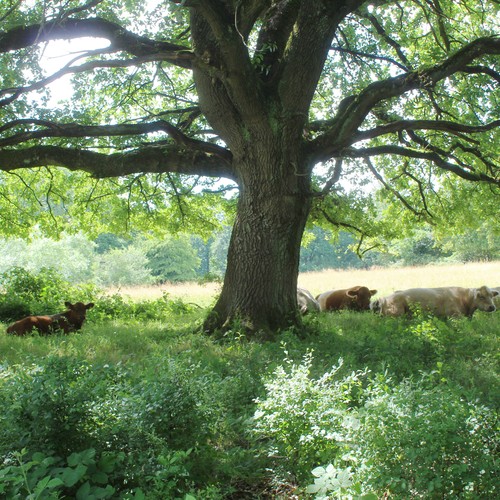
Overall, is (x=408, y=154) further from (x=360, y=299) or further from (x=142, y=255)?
(x=142, y=255)

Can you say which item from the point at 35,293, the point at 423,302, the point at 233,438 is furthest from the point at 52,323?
the point at 423,302

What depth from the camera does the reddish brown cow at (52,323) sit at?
460 inches

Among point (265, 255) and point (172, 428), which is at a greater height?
point (265, 255)

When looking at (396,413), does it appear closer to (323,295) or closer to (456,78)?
(456,78)

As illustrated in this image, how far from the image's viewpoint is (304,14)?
34.6ft

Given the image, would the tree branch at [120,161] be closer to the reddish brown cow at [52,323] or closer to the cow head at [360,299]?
the reddish brown cow at [52,323]

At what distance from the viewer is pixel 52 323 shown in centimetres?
1214

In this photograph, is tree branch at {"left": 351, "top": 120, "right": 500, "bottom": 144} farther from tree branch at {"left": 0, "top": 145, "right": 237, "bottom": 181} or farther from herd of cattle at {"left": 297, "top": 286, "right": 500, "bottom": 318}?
herd of cattle at {"left": 297, "top": 286, "right": 500, "bottom": 318}

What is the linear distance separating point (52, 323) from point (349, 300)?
864cm

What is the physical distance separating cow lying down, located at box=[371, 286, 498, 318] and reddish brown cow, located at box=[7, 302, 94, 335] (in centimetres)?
788

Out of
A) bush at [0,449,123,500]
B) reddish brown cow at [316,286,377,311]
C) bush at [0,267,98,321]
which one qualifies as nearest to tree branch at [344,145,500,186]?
reddish brown cow at [316,286,377,311]

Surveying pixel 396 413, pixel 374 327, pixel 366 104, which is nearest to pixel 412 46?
pixel 366 104

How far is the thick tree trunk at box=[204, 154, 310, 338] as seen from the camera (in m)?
10.4

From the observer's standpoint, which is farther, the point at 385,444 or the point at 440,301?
the point at 440,301
